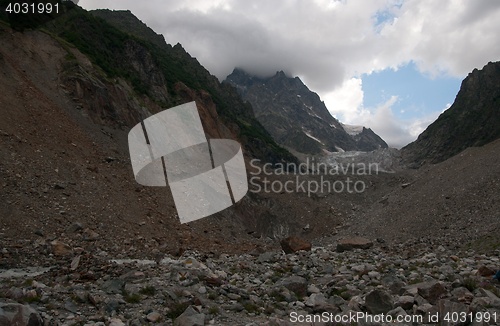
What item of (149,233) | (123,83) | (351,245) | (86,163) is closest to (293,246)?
(351,245)

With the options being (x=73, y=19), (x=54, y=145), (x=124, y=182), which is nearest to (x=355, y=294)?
(x=124, y=182)

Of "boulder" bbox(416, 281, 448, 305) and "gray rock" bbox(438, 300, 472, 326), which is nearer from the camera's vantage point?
"gray rock" bbox(438, 300, 472, 326)

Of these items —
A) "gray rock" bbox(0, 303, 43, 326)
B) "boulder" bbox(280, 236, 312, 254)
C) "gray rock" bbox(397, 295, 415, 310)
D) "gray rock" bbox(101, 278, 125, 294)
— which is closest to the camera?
"gray rock" bbox(0, 303, 43, 326)

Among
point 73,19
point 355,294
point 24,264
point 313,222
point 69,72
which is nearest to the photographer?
point 355,294

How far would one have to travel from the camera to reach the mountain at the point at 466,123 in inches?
2889

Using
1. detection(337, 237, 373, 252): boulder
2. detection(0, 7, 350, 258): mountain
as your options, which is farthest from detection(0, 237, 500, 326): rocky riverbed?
detection(337, 237, 373, 252): boulder

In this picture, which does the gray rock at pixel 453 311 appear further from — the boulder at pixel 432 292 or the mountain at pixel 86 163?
the mountain at pixel 86 163

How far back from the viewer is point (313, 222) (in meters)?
38.1

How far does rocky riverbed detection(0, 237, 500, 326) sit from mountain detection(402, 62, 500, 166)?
6813 centimetres

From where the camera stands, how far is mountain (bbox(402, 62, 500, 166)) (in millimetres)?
73375

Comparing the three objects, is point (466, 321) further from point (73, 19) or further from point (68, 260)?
point (73, 19)

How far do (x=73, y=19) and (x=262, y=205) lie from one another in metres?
28.1

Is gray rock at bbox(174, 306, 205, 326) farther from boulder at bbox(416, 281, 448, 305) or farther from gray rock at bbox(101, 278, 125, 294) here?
boulder at bbox(416, 281, 448, 305)

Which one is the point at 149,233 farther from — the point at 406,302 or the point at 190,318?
the point at 406,302
